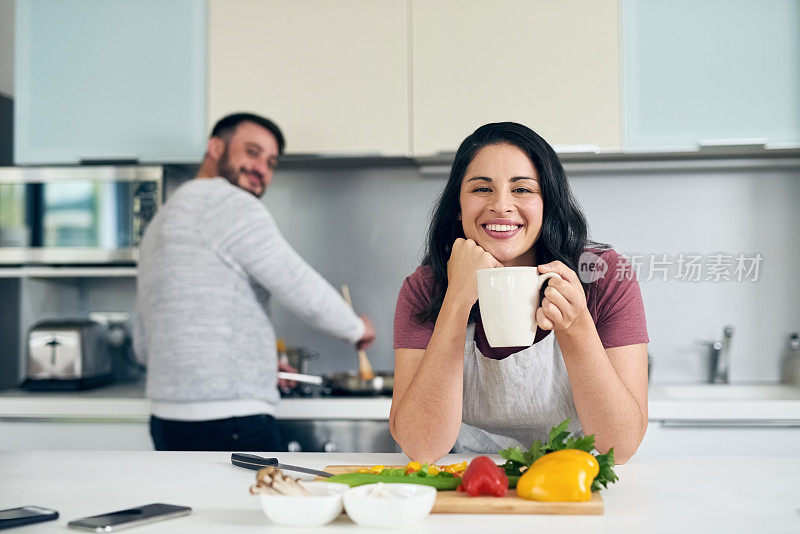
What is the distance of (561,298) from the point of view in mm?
1032

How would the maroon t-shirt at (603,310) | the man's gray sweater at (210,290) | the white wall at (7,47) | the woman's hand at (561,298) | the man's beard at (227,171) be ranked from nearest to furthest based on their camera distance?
1. the woman's hand at (561,298)
2. the maroon t-shirt at (603,310)
3. the man's gray sweater at (210,290)
4. the man's beard at (227,171)
5. the white wall at (7,47)

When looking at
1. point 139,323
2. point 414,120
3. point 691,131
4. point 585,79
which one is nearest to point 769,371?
point 691,131

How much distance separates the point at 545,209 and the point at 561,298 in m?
0.43

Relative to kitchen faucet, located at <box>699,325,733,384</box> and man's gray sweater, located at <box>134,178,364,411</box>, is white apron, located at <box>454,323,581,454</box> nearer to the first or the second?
man's gray sweater, located at <box>134,178,364,411</box>

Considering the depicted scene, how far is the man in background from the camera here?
195cm

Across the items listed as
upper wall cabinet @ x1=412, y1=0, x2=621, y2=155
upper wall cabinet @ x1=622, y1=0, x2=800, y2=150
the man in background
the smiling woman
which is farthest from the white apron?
upper wall cabinet @ x1=622, y1=0, x2=800, y2=150

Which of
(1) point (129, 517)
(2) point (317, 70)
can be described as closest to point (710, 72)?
(2) point (317, 70)

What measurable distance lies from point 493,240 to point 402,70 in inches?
55.0

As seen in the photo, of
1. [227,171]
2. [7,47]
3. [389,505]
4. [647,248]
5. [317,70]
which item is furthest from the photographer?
[7,47]

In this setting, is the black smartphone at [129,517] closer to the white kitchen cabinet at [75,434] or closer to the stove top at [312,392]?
the stove top at [312,392]

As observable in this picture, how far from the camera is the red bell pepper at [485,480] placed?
888 millimetres

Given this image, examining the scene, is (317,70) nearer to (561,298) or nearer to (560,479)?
(561,298)

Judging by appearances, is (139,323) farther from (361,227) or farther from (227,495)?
(227,495)

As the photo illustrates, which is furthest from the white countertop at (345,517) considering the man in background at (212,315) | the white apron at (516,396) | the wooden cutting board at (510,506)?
the man in background at (212,315)
